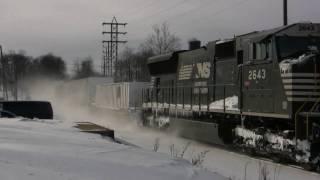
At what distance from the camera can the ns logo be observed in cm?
2167

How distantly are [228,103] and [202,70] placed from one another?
3132mm

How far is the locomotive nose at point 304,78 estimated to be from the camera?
15047 millimetres

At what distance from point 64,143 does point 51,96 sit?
70740 mm

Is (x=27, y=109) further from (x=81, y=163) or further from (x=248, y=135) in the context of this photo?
(x=81, y=163)

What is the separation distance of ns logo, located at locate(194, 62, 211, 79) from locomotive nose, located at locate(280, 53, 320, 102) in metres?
6.57

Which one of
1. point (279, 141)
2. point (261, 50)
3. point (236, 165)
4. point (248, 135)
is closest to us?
point (279, 141)

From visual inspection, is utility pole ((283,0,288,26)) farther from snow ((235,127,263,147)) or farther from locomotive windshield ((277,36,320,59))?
locomotive windshield ((277,36,320,59))

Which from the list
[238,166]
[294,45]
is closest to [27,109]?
→ [238,166]

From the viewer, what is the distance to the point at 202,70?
22219 millimetres

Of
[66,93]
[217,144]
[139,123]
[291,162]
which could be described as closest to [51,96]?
[66,93]

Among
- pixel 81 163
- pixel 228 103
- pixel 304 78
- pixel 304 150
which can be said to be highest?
pixel 304 78

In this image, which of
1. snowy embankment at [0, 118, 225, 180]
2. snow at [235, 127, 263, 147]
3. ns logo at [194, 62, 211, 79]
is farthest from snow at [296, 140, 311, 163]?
ns logo at [194, 62, 211, 79]

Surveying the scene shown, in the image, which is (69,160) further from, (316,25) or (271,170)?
(316,25)

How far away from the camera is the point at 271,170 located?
48.1 ft
